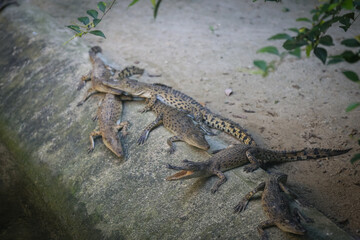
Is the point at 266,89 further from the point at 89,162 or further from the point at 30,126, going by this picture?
the point at 30,126

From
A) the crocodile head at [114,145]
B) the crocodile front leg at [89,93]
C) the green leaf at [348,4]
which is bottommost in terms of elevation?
the crocodile front leg at [89,93]

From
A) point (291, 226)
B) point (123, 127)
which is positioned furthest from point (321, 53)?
point (123, 127)

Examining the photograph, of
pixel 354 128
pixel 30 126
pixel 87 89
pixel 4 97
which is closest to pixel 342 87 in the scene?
pixel 354 128

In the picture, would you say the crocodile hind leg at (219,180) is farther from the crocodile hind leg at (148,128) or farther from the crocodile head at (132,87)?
the crocodile head at (132,87)

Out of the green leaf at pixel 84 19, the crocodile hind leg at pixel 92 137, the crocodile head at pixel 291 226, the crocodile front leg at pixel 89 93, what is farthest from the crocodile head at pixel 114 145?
the crocodile head at pixel 291 226

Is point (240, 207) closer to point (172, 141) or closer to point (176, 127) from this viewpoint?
point (172, 141)

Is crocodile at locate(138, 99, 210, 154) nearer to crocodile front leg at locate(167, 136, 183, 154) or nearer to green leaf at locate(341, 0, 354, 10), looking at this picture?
crocodile front leg at locate(167, 136, 183, 154)

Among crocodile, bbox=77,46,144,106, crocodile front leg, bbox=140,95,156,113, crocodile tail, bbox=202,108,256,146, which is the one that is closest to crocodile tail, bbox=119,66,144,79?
crocodile, bbox=77,46,144,106
